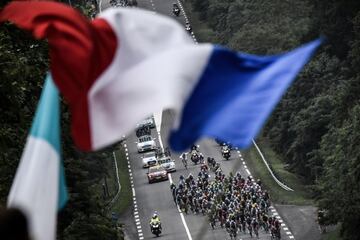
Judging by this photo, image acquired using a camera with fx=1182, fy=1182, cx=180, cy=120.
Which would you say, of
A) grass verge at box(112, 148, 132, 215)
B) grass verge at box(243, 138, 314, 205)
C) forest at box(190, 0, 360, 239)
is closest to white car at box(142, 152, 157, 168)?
grass verge at box(112, 148, 132, 215)

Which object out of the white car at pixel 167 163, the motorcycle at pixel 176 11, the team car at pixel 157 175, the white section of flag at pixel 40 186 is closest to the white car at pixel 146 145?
the white car at pixel 167 163

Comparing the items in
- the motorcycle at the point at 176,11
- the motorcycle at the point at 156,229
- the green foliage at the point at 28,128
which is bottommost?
the motorcycle at the point at 176,11

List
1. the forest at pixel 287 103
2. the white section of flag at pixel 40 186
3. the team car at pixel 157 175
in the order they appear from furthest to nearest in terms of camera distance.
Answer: the team car at pixel 157 175
the forest at pixel 287 103
the white section of flag at pixel 40 186

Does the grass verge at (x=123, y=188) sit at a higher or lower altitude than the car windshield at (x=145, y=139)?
higher

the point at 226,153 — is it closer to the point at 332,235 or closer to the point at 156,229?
the point at 156,229

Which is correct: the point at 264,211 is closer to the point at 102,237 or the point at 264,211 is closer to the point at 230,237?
the point at 230,237

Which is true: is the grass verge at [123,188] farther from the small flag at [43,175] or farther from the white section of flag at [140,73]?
the small flag at [43,175]
